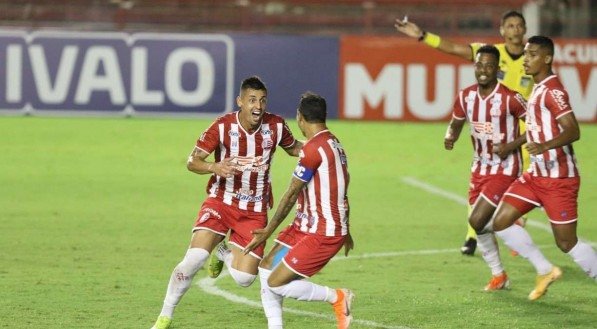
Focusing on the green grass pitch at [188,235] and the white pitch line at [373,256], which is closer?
the white pitch line at [373,256]

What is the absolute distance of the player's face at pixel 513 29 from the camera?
1240cm

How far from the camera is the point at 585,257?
1004 cm

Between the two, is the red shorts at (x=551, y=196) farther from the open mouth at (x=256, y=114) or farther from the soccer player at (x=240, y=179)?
the open mouth at (x=256, y=114)

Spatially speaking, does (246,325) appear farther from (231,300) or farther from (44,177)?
(44,177)

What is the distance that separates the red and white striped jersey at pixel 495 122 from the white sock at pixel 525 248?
77cm

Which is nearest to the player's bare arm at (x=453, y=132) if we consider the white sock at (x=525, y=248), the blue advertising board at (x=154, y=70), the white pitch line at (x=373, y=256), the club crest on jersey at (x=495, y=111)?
the club crest on jersey at (x=495, y=111)

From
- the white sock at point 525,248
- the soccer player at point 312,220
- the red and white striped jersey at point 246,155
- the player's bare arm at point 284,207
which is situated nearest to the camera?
the player's bare arm at point 284,207

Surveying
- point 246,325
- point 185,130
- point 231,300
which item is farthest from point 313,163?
point 185,130

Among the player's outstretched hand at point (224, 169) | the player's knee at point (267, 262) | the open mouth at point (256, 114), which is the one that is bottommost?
the player's knee at point (267, 262)

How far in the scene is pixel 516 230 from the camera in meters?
10.7

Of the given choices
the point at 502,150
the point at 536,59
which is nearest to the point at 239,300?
the point at 502,150

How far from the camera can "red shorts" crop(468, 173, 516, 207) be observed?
1118 cm

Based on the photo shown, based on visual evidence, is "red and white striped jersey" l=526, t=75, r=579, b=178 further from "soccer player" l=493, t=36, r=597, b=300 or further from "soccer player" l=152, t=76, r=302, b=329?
"soccer player" l=152, t=76, r=302, b=329

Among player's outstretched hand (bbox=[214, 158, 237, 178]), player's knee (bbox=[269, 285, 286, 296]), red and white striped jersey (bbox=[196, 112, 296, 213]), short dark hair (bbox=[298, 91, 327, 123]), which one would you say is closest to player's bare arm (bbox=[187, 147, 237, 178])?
player's outstretched hand (bbox=[214, 158, 237, 178])
